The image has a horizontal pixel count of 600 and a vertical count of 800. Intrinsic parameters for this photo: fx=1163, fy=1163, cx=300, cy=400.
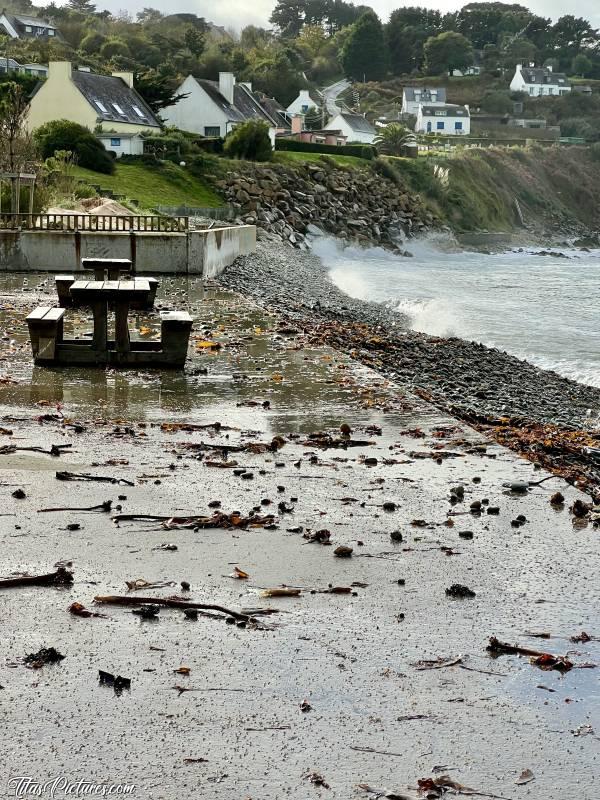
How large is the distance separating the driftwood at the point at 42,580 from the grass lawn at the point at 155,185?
1491 inches

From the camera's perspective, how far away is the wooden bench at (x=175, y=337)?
36.0 ft

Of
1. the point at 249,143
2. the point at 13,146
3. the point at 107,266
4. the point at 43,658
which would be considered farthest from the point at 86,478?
the point at 249,143

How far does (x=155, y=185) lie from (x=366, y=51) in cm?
10618

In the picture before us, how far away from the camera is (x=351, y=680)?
4.48 metres

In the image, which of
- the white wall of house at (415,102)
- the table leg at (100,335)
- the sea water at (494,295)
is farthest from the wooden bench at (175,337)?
the white wall of house at (415,102)

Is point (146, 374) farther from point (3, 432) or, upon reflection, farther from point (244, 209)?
point (244, 209)

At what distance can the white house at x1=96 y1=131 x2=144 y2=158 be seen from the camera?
56688 mm

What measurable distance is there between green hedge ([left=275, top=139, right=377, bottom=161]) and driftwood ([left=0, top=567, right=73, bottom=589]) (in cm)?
7137

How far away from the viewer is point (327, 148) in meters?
78.4

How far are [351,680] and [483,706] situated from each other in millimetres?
516

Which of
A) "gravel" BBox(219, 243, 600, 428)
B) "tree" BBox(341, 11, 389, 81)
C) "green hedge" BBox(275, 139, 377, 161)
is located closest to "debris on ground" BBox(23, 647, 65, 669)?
Result: "gravel" BBox(219, 243, 600, 428)

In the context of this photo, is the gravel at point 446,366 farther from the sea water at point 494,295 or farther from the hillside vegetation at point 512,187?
the hillside vegetation at point 512,187

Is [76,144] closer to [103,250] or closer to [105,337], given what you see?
[103,250]

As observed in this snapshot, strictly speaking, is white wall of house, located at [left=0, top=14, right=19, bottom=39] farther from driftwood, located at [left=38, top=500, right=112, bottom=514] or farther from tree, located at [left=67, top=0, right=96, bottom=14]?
driftwood, located at [left=38, top=500, right=112, bottom=514]
